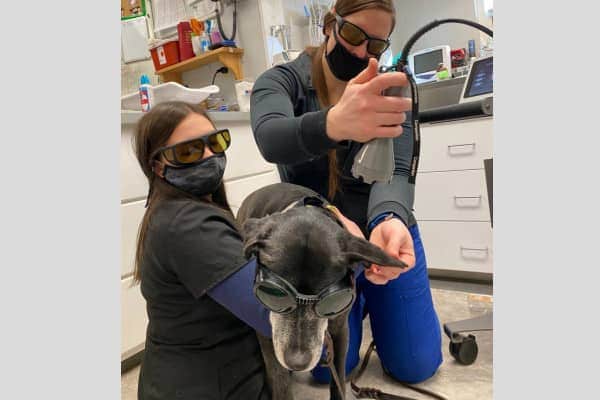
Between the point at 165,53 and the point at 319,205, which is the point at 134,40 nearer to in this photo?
the point at 165,53

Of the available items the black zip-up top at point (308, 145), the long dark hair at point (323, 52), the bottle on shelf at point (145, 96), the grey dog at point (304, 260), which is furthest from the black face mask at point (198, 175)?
the bottle on shelf at point (145, 96)

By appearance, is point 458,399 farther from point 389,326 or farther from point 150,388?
point 150,388

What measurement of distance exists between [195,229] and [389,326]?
40.2 inches

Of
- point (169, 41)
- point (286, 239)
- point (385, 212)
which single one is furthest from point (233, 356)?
point (169, 41)

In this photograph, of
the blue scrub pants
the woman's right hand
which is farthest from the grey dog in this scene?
the blue scrub pants

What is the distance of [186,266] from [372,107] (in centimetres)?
56

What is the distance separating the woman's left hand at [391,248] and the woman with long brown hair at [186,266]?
31 centimetres

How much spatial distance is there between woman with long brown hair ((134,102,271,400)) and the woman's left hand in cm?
31

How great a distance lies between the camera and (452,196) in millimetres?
2566

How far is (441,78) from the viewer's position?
2832 millimetres

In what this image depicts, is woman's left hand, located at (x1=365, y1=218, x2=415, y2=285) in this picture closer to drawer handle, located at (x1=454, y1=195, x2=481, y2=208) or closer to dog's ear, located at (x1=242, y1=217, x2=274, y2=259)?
dog's ear, located at (x1=242, y1=217, x2=274, y2=259)

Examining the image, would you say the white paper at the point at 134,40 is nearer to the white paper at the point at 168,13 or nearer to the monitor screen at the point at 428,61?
the white paper at the point at 168,13

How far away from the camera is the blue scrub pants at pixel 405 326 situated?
1534 mm

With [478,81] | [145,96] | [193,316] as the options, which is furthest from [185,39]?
[193,316]
